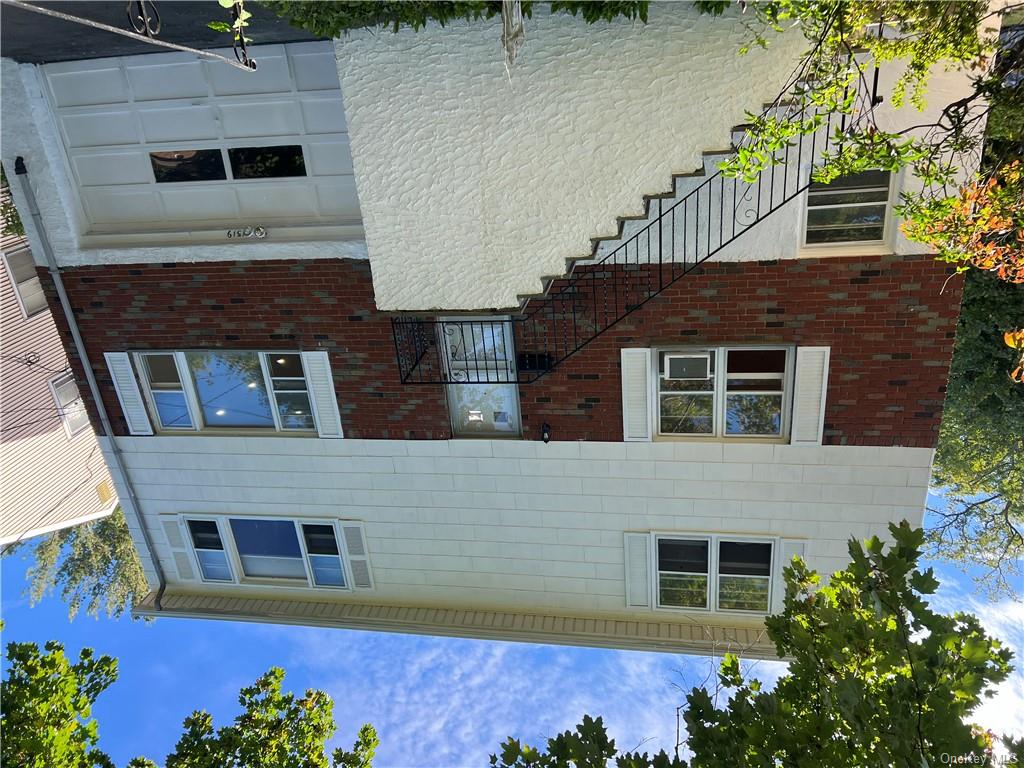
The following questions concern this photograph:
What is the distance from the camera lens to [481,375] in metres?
8.06

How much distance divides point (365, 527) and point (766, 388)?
5250 millimetres

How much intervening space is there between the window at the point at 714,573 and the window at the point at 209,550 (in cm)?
→ 597

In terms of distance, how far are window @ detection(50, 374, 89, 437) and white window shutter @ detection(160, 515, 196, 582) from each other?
24.4 feet

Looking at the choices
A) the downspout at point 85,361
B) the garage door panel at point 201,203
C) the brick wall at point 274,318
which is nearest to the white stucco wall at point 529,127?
the brick wall at point 274,318

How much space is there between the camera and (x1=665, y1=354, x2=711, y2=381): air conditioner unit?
7496 millimetres

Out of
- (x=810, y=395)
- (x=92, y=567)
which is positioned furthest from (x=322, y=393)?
(x=92, y=567)

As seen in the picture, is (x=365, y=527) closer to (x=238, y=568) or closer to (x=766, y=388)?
(x=238, y=568)

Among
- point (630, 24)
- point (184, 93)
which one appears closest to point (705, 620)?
point (630, 24)

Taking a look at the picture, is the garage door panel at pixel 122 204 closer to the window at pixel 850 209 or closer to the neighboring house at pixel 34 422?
the neighboring house at pixel 34 422

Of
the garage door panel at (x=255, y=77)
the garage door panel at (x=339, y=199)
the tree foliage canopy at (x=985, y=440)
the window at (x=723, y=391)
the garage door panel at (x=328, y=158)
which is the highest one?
the garage door panel at (x=255, y=77)

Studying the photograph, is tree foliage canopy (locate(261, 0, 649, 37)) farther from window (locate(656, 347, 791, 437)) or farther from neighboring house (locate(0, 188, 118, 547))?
neighboring house (locate(0, 188, 118, 547))

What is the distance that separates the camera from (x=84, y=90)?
7.59 m

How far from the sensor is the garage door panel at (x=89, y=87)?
750 centimetres

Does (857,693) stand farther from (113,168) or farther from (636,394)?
(113,168)
